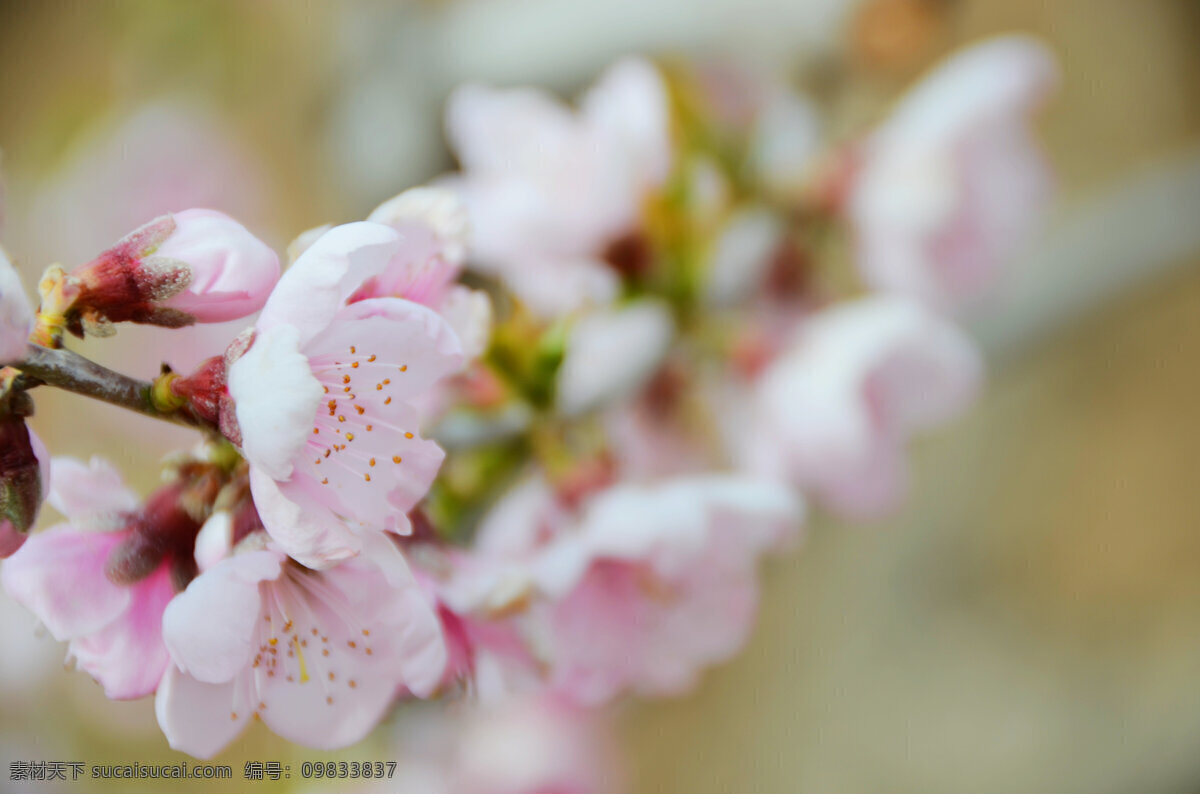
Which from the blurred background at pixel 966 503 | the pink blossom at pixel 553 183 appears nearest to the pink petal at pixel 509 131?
the pink blossom at pixel 553 183

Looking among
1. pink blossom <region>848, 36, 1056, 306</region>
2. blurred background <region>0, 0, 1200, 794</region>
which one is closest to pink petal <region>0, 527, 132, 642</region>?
pink blossom <region>848, 36, 1056, 306</region>

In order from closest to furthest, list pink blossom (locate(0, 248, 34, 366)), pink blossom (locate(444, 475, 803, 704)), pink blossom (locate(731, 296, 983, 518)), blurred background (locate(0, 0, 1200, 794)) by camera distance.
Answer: pink blossom (locate(0, 248, 34, 366)) < pink blossom (locate(444, 475, 803, 704)) < pink blossom (locate(731, 296, 983, 518)) < blurred background (locate(0, 0, 1200, 794))

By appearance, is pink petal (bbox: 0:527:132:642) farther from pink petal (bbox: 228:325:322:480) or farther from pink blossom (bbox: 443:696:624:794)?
pink blossom (bbox: 443:696:624:794)

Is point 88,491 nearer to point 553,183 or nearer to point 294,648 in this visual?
point 294,648

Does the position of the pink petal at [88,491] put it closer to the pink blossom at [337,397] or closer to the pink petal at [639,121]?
the pink blossom at [337,397]

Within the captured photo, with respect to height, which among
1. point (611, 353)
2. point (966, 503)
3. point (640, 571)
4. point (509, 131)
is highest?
point (509, 131)

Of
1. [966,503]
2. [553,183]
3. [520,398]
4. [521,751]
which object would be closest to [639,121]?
[553,183]

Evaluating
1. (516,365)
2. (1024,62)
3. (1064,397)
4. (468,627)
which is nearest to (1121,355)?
(1064,397)
